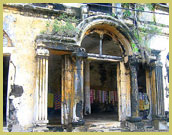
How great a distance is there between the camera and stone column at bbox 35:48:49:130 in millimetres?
7543

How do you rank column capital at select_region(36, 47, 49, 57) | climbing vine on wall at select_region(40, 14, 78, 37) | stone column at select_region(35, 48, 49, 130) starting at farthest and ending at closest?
climbing vine on wall at select_region(40, 14, 78, 37) → column capital at select_region(36, 47, 49, 57) → stone column at select_region(35, 48, 49, 130)

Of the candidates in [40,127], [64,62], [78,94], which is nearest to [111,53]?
[64,62]

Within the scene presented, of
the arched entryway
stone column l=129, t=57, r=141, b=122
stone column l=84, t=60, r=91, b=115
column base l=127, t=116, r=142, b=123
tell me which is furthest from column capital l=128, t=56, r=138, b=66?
stone column l=84, t=60, r=91, b=115

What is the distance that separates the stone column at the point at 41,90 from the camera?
7.54m

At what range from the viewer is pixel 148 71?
34.3ft

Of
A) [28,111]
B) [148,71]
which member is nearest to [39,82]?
[28,111]

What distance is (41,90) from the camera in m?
7.73

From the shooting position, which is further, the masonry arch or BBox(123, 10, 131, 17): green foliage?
BBox(123, 10, 131, 17): green foliage

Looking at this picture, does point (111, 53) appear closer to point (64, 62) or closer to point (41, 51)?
point (64, 62)

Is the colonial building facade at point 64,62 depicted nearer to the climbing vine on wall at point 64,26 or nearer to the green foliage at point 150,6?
the climbing vine on wall at point 64,26

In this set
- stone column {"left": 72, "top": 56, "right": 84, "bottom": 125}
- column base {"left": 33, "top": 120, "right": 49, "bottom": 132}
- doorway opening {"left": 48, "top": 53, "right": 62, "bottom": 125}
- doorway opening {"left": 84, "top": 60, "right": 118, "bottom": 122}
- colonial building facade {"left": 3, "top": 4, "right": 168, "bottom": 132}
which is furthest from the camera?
doorway opening {"left": 84, "top": 60, "right": 118, "bottom": 122}

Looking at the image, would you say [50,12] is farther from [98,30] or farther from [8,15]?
[98,30]

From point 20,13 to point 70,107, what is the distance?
3.96 meters

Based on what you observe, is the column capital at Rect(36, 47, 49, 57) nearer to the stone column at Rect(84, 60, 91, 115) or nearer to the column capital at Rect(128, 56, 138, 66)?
the column capital at Rect(128, 56, 138, 66)
